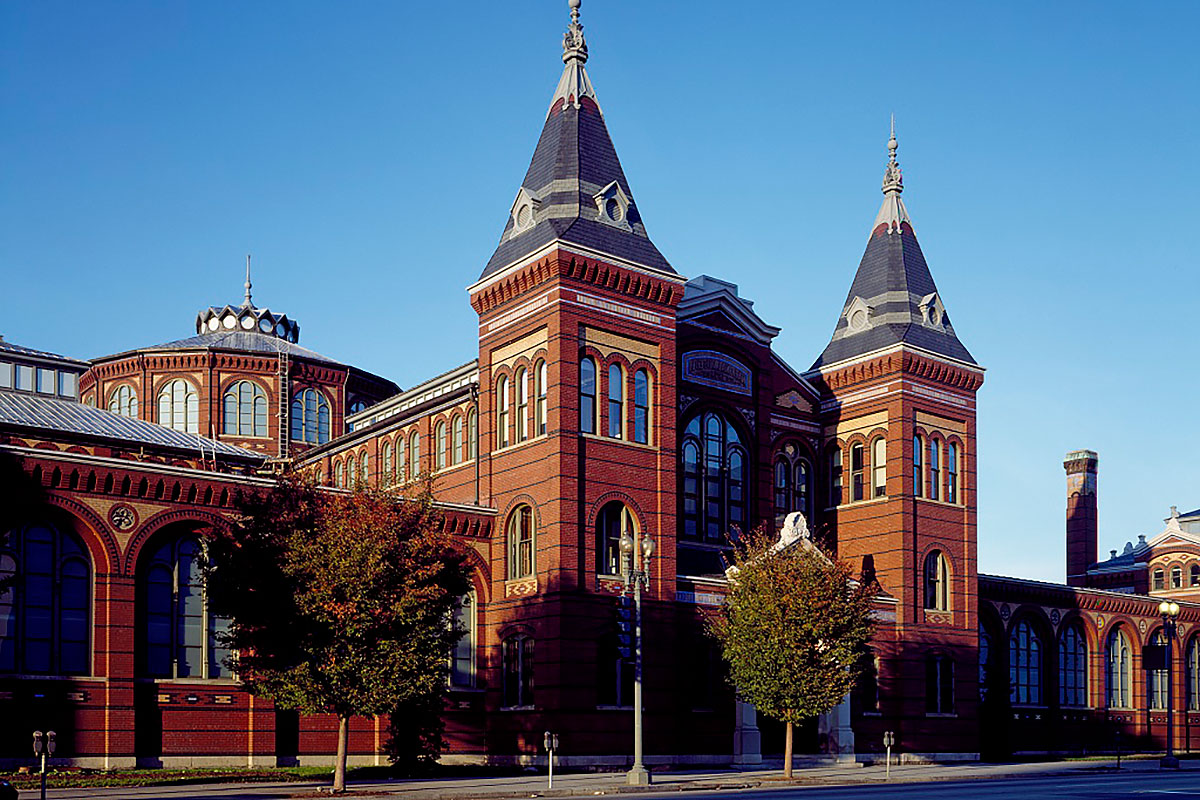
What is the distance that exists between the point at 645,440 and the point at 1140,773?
64.5 feet

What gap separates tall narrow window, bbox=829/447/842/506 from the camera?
57037mm

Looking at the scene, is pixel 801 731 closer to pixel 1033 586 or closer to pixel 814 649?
pixel 814 649

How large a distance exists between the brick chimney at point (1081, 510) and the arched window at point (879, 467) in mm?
43673

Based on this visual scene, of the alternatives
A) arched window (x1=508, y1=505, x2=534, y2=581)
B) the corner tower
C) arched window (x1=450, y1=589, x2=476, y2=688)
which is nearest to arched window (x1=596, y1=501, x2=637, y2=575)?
arched window (x1=508, y1=505, x2=534, y2=581)

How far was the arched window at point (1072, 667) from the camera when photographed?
67000 millimetres

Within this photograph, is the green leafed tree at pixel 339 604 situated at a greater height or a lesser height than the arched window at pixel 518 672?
greater

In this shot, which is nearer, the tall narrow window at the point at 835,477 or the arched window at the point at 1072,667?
the tall narrow window at the point at 835,477

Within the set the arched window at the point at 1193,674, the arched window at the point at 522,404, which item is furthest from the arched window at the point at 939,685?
the arched window at the point at 1193,674

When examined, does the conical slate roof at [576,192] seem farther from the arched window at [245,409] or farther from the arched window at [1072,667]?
the arched window at [1072,667]

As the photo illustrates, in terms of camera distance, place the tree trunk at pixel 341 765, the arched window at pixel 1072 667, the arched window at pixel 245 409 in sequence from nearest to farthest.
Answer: the tree trunk at pixel 341 765
the arched window at pixel 1072 667
the arched window at pixel 245 409

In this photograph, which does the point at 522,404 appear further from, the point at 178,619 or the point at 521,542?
the point at 178,619

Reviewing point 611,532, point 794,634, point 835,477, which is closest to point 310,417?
point 835,477

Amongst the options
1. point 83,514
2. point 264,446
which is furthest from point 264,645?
point 264,446

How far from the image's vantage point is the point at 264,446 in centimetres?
7131
